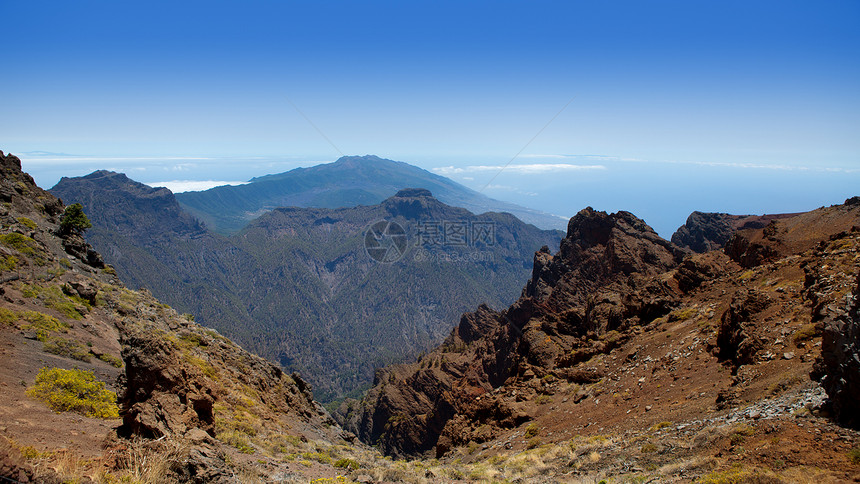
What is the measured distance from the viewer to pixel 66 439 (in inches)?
389

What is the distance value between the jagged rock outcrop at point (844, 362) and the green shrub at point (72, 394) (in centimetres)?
2008

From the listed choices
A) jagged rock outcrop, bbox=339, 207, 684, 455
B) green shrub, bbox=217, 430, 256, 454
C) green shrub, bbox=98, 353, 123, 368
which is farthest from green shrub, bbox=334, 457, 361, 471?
green shrub, bbox=98, 353, 123, 368

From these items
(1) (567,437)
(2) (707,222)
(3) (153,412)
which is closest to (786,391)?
(1) (567,437)

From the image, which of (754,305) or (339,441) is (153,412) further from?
(754,305)

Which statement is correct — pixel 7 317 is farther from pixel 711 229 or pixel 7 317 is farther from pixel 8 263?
pixel 711 229

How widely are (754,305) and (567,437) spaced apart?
10337 mm

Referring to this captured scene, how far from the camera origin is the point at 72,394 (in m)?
12.9

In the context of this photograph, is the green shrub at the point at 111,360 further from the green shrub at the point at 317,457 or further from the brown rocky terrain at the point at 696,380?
the brown rocky terrain at the point at 696,380

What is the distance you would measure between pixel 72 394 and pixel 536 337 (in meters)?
30.5

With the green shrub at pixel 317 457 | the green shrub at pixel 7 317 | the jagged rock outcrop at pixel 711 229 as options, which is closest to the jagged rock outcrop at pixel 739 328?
the green shrub at pixel 317 457

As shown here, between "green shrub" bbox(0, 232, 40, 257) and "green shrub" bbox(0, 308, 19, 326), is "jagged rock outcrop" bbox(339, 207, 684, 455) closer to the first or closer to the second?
"green shrub" bbox(0, 308, 19, 326)

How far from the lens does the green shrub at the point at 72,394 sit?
1234 cm

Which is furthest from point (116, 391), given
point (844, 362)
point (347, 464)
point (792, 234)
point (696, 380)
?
point (792, 234)

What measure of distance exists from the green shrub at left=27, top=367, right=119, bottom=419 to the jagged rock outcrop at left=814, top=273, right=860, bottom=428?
65.9ft
